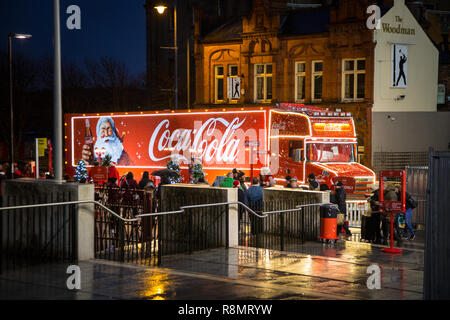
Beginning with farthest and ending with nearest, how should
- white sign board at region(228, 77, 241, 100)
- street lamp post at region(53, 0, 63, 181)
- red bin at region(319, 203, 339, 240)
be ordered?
white sign board at region(228, 77, 241, 100) → red bin at region(319, 203, 339, 240) → street lamp post at region(53, 0, 63, 181)

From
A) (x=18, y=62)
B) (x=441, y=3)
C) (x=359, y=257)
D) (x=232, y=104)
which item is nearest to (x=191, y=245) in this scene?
(x=359, y=257)

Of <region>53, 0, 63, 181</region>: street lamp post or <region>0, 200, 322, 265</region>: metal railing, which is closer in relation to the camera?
<region>53, 0, 63, 181</region>: street lamp post

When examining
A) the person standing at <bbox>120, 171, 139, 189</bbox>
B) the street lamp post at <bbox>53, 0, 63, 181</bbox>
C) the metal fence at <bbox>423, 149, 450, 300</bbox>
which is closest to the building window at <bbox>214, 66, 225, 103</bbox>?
the person standing at <bbox>120, 171, 139, 189</bbox>

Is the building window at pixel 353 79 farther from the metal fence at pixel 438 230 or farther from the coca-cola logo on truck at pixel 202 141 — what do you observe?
the metal fence at pixel 438 230

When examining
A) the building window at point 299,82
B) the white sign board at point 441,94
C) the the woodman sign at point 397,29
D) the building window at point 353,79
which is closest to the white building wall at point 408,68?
the the woodman sign at point 397,29

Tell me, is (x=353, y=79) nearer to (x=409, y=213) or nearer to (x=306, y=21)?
(x=306, y=21)

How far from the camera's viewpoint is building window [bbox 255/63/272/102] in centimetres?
4019

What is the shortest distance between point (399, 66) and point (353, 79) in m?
2.63

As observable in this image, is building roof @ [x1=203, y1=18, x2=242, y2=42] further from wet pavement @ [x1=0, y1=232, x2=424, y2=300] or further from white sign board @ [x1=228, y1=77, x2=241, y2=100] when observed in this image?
wet pavement @ [x1=0, y1=232, x2=424, y2=300]

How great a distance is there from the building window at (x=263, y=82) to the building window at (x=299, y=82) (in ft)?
6.17

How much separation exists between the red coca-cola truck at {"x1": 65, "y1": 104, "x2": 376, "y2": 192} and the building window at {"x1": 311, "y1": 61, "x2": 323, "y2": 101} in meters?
12.6

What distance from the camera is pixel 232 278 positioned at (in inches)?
444

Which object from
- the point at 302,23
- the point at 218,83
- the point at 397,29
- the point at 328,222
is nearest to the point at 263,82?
the point at 218,83

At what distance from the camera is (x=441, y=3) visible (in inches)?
1826
